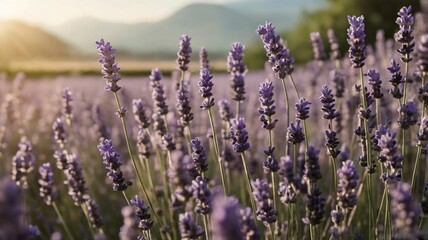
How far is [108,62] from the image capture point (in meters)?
2.53

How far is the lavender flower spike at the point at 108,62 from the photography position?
2.51 metres

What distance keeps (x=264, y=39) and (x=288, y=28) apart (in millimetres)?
24369

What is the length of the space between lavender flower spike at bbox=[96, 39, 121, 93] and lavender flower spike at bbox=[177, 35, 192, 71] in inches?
22.6

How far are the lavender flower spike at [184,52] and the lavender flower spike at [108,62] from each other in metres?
0.57

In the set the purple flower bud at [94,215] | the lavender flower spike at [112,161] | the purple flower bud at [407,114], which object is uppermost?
the purple flower bud at [407,114]

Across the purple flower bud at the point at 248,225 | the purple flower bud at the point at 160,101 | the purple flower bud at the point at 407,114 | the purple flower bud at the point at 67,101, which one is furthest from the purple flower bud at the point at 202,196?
the purple flower bud at the point at 67,101

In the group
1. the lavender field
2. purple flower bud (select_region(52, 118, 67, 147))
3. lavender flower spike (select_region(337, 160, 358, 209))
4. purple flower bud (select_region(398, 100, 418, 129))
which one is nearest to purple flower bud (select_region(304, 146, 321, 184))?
the lavender field

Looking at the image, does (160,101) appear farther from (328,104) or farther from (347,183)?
→ (347,183)

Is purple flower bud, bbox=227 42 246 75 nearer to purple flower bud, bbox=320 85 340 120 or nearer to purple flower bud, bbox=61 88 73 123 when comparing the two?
purple flower bud, bbox=320 85 340 120

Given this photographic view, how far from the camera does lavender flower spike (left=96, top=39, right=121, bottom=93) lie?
251 centimetres

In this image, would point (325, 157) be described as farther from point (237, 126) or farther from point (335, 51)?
point (237, 126)

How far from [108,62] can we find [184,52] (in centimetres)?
64

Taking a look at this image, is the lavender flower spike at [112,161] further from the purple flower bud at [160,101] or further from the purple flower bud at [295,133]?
the purple flower bud at [295,133]

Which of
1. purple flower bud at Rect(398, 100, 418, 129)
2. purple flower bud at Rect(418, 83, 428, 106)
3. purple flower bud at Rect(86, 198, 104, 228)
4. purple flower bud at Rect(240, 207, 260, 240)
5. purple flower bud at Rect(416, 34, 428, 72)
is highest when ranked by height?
purple flower bud at Rect(416, 34, 428, 72)
